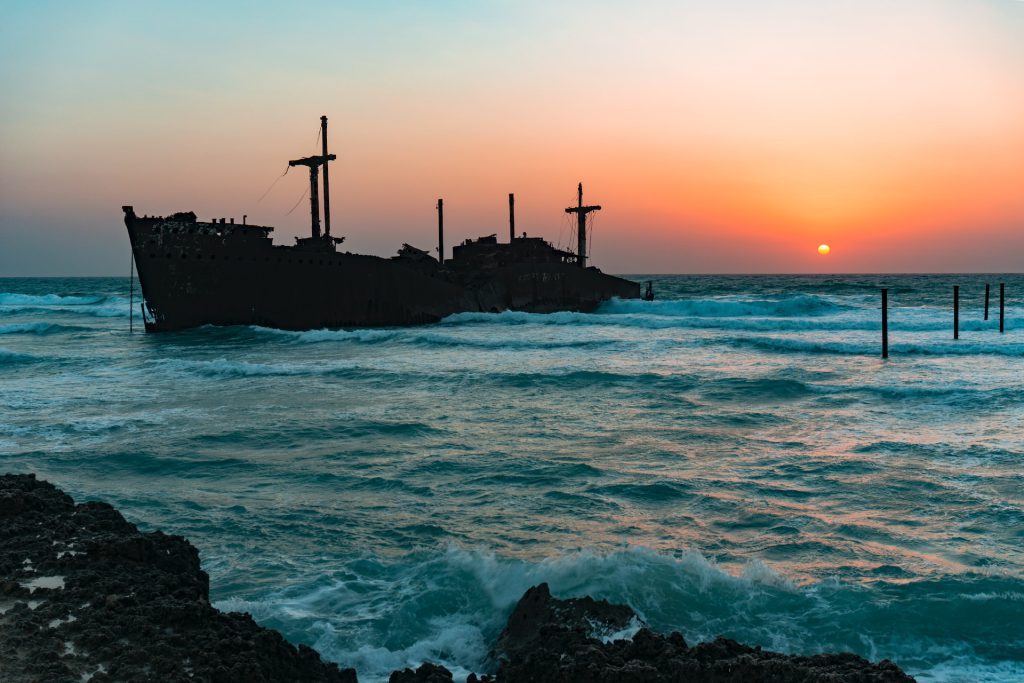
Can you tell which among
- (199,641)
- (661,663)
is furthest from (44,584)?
(661,663)

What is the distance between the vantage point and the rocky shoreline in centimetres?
416

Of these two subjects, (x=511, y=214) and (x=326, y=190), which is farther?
(x=511, y=214)

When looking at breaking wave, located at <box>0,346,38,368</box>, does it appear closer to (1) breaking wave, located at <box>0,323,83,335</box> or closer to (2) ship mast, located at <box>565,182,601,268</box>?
(1) breaking wave, located at <box>0,323,83,335</box>

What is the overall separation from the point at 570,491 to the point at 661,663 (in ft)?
16.7

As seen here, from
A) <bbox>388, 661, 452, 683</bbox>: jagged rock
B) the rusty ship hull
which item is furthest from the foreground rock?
the rusty ship hull

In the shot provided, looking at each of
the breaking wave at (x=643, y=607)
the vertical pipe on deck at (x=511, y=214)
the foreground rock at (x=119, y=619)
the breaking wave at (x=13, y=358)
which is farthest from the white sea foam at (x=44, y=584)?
the vertical pipe on deck at (x=511, y=214)

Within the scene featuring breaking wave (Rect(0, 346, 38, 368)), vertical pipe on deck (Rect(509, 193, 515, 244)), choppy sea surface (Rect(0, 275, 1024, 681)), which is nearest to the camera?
choppy sea surface (Rect(0, 275, 1024, 681))

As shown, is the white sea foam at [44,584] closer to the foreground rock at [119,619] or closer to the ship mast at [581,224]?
the foreground rock at [119,619]

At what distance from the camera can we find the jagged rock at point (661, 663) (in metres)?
4.11

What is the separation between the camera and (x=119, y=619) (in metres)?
4.67

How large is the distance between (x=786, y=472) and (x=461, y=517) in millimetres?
4509

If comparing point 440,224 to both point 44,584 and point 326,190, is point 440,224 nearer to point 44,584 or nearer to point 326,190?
point 326,190

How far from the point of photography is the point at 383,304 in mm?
37281

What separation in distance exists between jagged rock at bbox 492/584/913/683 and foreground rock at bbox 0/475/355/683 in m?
1.12
